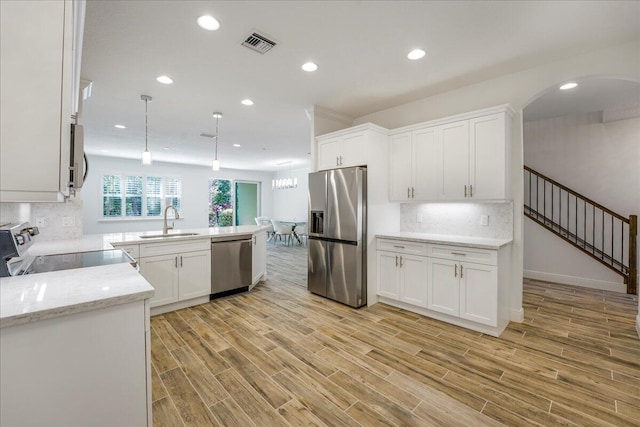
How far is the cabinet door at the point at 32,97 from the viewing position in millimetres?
1053

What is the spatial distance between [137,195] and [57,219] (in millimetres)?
6234

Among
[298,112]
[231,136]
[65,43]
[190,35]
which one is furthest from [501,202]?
[231,136]

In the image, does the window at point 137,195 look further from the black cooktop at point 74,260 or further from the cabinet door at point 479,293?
the cabinet door at point 479,293

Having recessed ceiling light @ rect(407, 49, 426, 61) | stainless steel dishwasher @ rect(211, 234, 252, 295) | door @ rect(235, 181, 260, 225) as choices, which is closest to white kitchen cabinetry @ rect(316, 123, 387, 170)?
recessed ceiling light @ rect(407, 49, 426, 61)

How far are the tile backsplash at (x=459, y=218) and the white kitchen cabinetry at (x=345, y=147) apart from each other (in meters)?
1.06

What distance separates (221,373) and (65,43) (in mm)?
2190

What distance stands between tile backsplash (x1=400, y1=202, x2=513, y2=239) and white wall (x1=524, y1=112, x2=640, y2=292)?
2477 millimetres

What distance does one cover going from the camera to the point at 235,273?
13.2ft

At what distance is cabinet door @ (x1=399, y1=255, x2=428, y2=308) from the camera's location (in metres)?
3.27

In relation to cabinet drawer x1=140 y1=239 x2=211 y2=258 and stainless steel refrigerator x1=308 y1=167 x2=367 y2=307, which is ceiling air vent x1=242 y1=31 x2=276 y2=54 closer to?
stainless steel refrigerator x1=308 y1=167 x2=367 y2=307

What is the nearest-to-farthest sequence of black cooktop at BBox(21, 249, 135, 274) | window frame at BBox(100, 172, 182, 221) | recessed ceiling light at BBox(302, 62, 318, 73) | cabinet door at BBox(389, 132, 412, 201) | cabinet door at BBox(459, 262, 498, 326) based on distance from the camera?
black cooktop at BBox(21, 249, 135, 274) < cabinet door at BBox(459, 262, 498, 326) < recessed ceiling light at BBox(302, 62, 318, 73) < cabinet door at BBox(389, 132, 412, 201) < window frame at BBox(100, 172, 182, 221)

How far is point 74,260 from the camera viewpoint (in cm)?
196

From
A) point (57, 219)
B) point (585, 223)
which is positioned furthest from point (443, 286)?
point (57, 219)

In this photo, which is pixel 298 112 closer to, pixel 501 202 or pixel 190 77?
pixel 190 77
